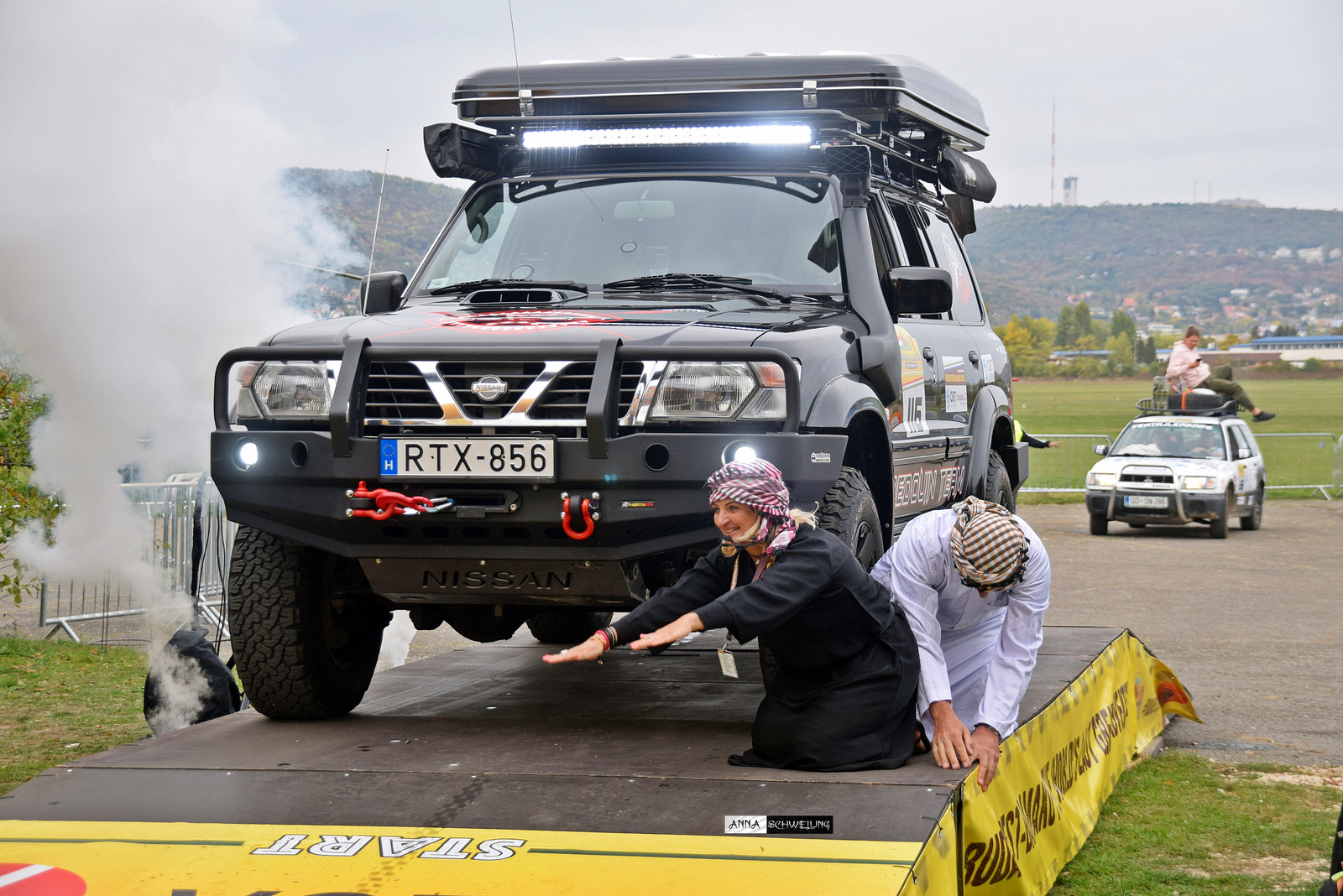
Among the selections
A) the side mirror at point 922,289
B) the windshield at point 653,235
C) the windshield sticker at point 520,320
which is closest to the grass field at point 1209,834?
the side mirror at point 922,289

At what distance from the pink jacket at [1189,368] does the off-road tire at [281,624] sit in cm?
1785

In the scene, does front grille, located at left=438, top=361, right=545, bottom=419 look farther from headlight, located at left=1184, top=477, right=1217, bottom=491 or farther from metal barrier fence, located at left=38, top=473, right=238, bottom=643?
headlight, located at left=1184, top=477, right=1217, bottom=491

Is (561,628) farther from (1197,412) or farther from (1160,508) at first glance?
(1197,412)

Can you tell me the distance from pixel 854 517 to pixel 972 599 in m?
0.50

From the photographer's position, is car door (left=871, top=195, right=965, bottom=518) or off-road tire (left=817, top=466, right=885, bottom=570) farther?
car door (left=871, top=195, right=965, bottom=518)

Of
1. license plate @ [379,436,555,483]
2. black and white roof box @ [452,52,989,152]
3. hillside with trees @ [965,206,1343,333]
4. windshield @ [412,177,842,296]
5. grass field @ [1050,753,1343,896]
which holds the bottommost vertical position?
grass field @ [1050,753,1343,896]

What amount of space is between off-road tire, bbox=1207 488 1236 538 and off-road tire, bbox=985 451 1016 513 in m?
11.5

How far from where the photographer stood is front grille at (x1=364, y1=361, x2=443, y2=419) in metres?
4.88

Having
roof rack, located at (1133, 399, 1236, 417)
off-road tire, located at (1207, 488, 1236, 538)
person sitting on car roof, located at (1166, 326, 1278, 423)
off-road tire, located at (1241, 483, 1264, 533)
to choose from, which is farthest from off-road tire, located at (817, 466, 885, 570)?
person sitting on car roof, located at (1166, 326, 1278, 423)

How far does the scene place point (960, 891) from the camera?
12.9 ft

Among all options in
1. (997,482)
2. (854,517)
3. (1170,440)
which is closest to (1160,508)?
(1170,440)

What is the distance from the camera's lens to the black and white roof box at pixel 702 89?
20.4 ft

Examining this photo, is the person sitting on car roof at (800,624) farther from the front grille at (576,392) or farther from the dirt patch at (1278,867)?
the dirt patch at (1278,867)

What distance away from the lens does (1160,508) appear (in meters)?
19.0
